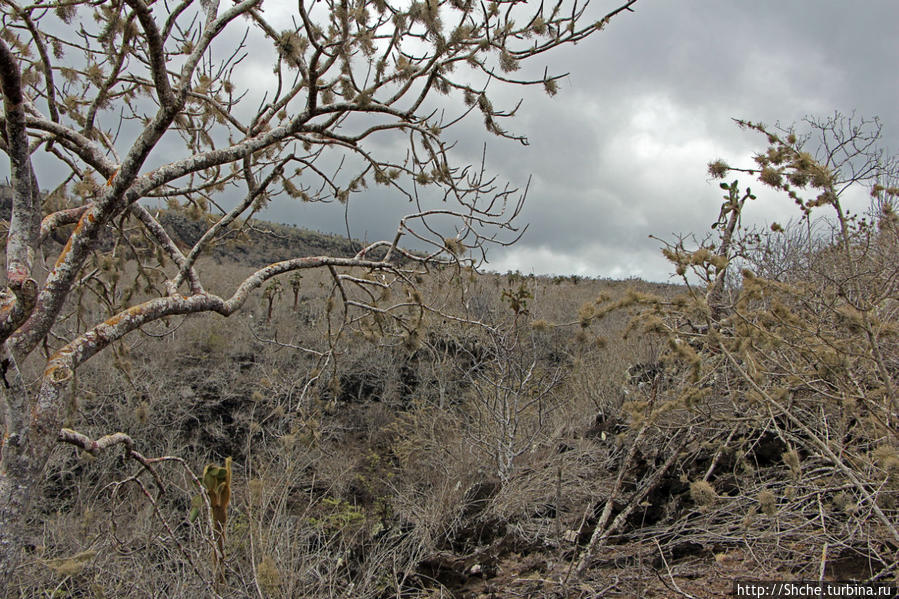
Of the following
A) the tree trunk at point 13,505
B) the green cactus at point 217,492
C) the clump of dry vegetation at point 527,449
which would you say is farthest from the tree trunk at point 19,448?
the green cactus at point 217,492

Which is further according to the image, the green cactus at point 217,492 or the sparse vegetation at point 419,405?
the green cactus at point 217,492

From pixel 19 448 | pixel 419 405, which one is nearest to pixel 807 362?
pixel 19 448

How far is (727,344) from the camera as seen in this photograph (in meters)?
2.67

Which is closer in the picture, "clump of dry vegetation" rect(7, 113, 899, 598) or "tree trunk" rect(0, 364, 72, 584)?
"tree trunk" rect(0, 364, 72, 584)

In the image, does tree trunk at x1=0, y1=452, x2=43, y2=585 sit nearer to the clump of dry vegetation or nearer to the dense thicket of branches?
the clump of dry vegetation

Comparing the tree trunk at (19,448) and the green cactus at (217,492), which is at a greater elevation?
the tree trunk at (19,448)

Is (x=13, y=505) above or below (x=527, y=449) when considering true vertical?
above

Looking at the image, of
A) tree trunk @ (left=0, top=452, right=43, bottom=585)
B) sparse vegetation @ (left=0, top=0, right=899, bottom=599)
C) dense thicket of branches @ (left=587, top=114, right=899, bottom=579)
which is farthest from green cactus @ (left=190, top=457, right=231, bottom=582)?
dense thicket of branches @ (left=587, top=114, right=899, bottom=579)

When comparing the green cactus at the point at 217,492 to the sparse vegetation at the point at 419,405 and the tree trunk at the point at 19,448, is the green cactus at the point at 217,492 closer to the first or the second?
the sparse vegetation at the point at 419,405

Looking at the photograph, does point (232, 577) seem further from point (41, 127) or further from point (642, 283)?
point (642, 283)

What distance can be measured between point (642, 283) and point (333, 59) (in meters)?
24.9

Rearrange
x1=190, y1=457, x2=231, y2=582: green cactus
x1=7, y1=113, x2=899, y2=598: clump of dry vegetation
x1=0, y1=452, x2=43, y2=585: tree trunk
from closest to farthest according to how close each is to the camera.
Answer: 1. x1=0, y1=452, x2=43, y2=585: tree trunk
2. x1=7, y1=113, x2=899, y2=598: clump of dry vegetation
3. x1=190, y1=457, x2=231, y2=582: green cactus

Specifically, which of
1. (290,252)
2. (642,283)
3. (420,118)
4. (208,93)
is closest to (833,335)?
(420,118)

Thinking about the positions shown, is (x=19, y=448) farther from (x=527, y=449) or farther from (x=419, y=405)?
(x=419, y=405)
